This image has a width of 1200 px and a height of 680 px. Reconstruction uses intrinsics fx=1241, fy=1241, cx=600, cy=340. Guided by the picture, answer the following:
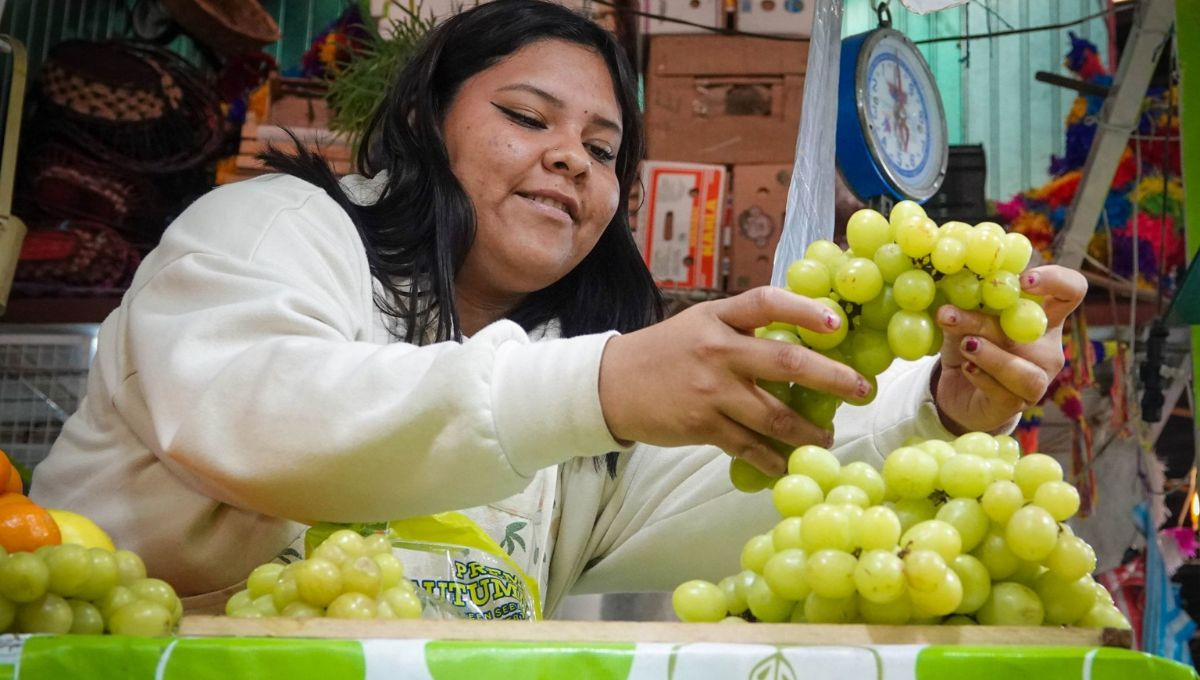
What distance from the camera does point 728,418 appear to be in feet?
3.17

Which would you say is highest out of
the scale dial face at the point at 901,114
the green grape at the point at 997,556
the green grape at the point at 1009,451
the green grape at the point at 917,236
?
the scale dial face at the point at 901,114

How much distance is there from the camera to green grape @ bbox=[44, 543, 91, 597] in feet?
2.74

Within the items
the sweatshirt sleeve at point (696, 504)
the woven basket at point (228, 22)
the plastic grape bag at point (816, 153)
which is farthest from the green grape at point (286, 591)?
the woven basket at point (228, 22)

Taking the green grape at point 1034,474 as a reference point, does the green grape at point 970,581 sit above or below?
below

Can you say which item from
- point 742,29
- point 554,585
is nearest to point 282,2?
point 742,29

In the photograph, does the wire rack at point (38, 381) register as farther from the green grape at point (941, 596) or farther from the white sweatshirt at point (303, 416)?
the green grape at point (941, 596)

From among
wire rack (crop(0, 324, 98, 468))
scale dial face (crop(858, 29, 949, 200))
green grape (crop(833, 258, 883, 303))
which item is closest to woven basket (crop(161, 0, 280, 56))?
wire rack (crop(0, 324, 98, 468))

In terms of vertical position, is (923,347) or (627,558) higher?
(923,347)

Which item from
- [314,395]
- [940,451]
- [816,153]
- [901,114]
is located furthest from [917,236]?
[901,114]

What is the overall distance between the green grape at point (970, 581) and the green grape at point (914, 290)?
208 mm

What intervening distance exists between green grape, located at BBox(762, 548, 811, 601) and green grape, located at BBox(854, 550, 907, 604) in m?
0.05

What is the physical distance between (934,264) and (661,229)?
2523 millimetres

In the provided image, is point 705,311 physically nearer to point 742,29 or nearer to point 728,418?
point 728,418

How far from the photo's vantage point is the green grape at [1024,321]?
0.95 meters
